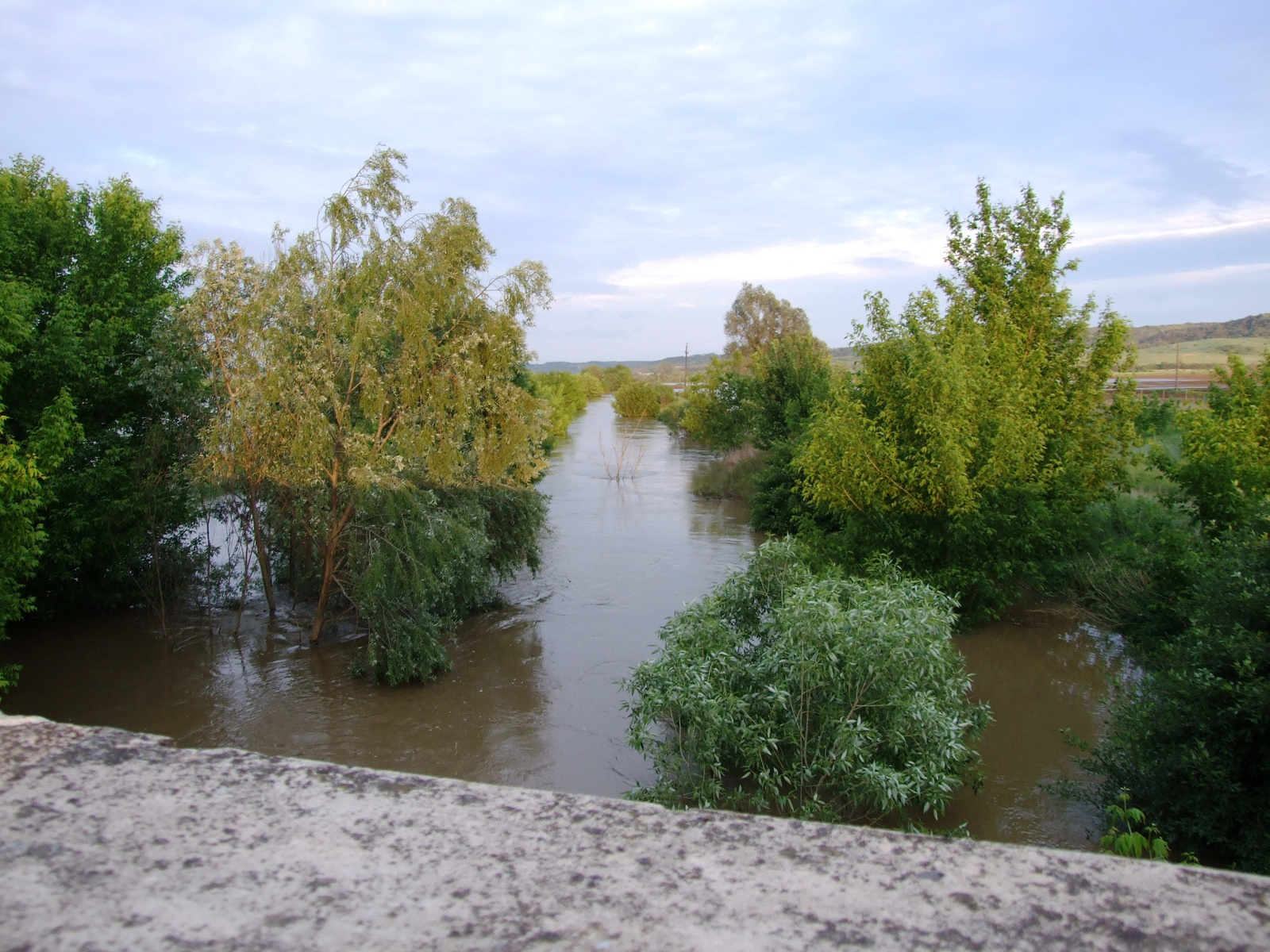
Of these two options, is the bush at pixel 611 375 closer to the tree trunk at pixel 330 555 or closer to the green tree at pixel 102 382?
the green tree at pixel 102 382

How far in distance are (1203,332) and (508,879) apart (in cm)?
10311

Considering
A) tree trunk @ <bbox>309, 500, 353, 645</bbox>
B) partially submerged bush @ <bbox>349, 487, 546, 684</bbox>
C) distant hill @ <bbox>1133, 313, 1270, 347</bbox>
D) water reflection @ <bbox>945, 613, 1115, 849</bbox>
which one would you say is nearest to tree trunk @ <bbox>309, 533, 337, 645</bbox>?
tree trunk @ <bbox>309, 500, 353, 645</bbox>

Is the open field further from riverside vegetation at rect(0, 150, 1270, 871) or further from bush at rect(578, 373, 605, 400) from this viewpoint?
bush at rect(578, 373, 605, 400)

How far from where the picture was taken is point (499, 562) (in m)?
15.0

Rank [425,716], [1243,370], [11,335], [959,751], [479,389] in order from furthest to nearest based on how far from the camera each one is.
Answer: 1. [1243,370]
2. [479,389]
3. [425,716]
4. [11,335]
5. [959,751]

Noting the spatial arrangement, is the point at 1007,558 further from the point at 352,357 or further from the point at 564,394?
the point at 564,394

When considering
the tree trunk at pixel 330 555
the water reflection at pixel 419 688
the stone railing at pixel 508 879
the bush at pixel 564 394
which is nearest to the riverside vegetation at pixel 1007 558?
the water reflection at pixel 419 688

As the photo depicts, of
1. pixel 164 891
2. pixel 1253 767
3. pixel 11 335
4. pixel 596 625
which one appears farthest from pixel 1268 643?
pixel 11 335

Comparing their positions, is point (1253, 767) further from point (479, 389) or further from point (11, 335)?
point (11, 335)

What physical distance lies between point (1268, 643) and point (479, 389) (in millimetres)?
10012

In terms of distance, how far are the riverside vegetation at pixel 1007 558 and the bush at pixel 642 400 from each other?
48.1 m

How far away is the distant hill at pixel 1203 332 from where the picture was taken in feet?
252

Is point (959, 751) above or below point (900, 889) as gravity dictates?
below

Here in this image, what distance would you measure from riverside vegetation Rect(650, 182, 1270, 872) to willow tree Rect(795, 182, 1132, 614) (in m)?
0.04
